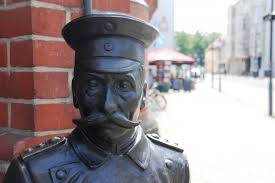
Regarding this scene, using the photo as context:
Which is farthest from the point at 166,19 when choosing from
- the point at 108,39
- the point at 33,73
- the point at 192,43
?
the point at 192,43

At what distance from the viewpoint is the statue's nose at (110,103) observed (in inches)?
41.5

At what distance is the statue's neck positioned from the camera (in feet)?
3.61

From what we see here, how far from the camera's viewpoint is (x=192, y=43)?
7125cm

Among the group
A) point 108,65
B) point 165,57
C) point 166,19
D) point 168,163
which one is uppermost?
point 166,19

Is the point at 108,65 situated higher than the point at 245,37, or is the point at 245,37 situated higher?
the point at 245,37

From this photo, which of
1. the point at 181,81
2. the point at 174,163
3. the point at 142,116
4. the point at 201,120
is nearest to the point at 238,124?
the point at 201,120

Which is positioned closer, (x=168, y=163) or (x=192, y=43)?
(x=168, y=163)

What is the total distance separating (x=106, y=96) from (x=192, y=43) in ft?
235

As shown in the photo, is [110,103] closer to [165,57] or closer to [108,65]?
[108,65]

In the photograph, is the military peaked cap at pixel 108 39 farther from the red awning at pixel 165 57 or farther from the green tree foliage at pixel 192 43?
the green tree foliage at pixel 192 43

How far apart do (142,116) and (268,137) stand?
655cm

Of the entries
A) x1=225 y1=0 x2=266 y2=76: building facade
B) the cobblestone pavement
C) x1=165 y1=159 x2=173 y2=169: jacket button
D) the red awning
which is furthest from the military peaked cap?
x1=225 y1=0 x2=266 y2=76: building facade

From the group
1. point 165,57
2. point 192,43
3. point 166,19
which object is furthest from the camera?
point 192,43

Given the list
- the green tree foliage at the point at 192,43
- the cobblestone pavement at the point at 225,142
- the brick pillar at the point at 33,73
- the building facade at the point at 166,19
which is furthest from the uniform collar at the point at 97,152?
the green tree foliage at the point at 192,43
